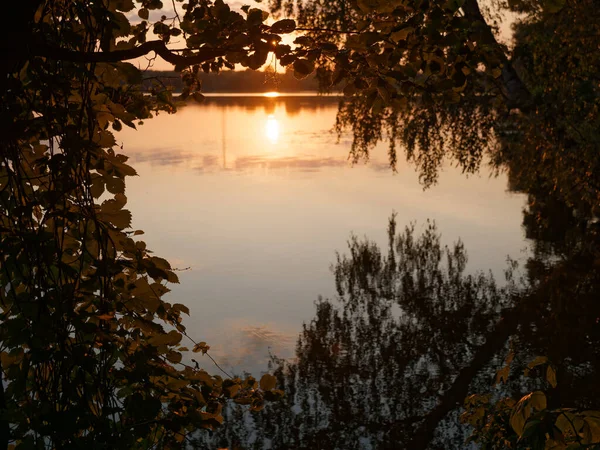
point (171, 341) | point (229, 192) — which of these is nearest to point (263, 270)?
point (229, 192)

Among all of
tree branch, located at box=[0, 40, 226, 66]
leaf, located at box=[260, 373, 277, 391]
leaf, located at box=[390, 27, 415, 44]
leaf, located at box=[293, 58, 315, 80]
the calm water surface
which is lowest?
the calm water surface

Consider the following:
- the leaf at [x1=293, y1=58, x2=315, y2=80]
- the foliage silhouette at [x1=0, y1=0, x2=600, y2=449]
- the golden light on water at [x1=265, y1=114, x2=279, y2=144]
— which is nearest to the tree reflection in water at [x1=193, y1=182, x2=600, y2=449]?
the foliage silhouette at [x1=0, y1=0, x2=600, y2=449]

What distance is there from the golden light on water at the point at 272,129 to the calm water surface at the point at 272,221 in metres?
4.75

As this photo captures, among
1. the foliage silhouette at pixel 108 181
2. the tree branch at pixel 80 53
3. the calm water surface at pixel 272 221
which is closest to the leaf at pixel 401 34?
the foliage silhouette at pixel 108 181

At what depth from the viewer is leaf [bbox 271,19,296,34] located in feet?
8.31

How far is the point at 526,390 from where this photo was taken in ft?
28.1

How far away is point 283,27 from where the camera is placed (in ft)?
8.30

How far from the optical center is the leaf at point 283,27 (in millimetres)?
2533

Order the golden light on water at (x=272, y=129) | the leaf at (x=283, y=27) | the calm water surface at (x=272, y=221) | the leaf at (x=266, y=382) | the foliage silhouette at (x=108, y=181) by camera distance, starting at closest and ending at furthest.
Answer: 1. the foliage silhouette at (x=108, y=181)
2. the leaf at (x=283, y=27)
3. the leaf at (x=266, y=382)
4. the calm water surface at (x=272, y=221)
5. the golden light on water at (x=272, y=129)

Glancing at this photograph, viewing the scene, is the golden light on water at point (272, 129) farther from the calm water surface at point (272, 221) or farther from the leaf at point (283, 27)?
the leaf at point (283, 27)

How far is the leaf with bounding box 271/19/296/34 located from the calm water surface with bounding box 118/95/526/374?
4.19 metres

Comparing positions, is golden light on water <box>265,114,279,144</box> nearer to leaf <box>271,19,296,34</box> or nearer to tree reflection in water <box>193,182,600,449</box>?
tree reflection in water <box>193,182,600,449</box>

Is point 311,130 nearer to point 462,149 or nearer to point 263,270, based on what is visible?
point 263,270

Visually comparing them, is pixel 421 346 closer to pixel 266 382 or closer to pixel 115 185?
pixel 266 382
